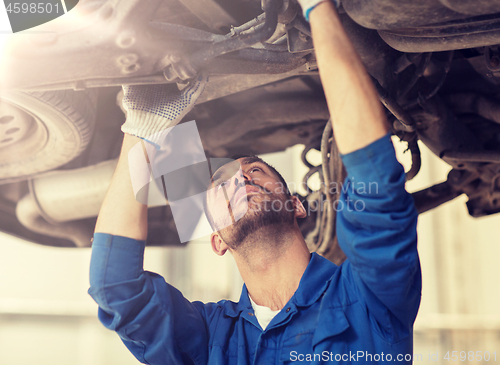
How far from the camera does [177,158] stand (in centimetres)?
134

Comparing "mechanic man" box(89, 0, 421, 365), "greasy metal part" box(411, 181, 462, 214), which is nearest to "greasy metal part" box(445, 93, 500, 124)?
"greasy metal part" box(411, 181, 462, 214)

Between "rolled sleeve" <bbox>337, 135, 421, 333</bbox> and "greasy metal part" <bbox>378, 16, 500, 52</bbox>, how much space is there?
0.92 ft

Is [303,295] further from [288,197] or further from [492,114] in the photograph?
[492,114]

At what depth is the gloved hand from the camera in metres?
0.89

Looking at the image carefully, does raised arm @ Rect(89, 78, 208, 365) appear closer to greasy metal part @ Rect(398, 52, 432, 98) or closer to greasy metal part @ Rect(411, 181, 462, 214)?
greasy metal part @ Rect(398, 52, 432, 98)

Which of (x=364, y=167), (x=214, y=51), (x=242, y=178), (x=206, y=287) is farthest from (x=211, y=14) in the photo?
(x=206, y=287)

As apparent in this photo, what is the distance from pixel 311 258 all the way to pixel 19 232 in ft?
3.92

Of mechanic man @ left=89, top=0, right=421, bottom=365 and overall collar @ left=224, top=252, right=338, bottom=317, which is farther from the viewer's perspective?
overall collar @ left=224, top=252, right=338, bottom=317

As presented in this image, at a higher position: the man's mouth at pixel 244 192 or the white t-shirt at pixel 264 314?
the man's mouth at pixel 244 192

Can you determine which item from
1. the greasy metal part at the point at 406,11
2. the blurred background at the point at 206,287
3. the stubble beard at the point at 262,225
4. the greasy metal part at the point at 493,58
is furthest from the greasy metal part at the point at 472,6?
the blurred background at the point at 206,287

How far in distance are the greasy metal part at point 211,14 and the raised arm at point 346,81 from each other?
0.33 meters

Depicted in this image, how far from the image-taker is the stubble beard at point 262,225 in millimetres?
990

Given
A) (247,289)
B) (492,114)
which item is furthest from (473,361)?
(247,289)

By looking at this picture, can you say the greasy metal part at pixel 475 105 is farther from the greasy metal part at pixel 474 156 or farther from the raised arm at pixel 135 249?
the raised arm at pixel 135 249
